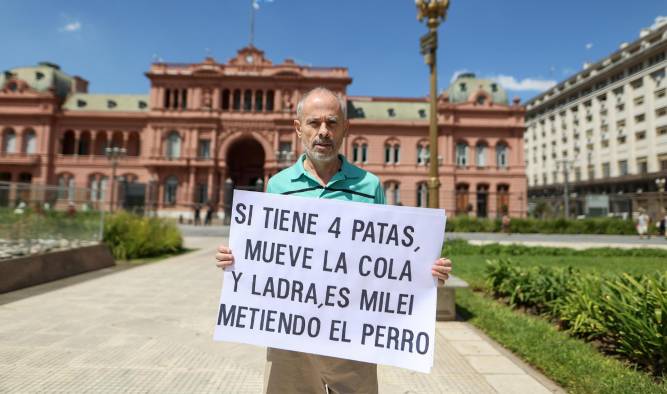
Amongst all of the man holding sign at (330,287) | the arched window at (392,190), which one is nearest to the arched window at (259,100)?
the arched window at (392,190)

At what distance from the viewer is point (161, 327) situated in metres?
4.93

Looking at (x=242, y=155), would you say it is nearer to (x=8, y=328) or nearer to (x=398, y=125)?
(x=398, y=125)

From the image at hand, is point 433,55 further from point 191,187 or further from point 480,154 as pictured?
point 480,154

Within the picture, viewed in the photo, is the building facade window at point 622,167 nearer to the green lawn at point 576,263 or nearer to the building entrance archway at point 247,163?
the green lawn at point 576,263

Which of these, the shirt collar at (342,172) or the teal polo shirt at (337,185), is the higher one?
the shirt collar at (342,172)

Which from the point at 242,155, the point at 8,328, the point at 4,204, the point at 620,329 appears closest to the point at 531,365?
the point at 620,329

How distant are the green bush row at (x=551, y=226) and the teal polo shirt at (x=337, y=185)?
25.5 m

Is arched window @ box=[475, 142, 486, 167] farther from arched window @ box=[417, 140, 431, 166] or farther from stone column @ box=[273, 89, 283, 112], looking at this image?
stone column @ box=[273, 89, 283, 112]

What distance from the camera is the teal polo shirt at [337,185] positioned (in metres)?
2.05

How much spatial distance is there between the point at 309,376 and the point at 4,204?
28.5 feet

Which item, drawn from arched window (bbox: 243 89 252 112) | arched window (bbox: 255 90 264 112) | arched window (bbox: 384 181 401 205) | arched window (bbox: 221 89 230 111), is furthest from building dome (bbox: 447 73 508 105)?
arched window (bbox: 221 89 230 111)

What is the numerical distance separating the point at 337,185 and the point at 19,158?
163ft

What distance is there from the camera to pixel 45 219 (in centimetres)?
829

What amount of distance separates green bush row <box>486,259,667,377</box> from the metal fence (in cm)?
947
